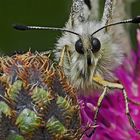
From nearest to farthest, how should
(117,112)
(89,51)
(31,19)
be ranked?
(89,51) < (117,112) < (31,19)

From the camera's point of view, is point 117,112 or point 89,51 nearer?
point 89,51

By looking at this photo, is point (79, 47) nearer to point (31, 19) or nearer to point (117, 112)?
point (117, 112)

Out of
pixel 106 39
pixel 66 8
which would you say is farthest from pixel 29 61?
pixel 66 8

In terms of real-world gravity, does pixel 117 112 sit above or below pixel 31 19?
below

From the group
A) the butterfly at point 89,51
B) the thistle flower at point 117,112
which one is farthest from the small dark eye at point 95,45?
the thistle flower at point 117,112

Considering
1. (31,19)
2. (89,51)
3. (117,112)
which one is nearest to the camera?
(89,51)

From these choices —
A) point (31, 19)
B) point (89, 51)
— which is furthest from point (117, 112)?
point (89, 51)
